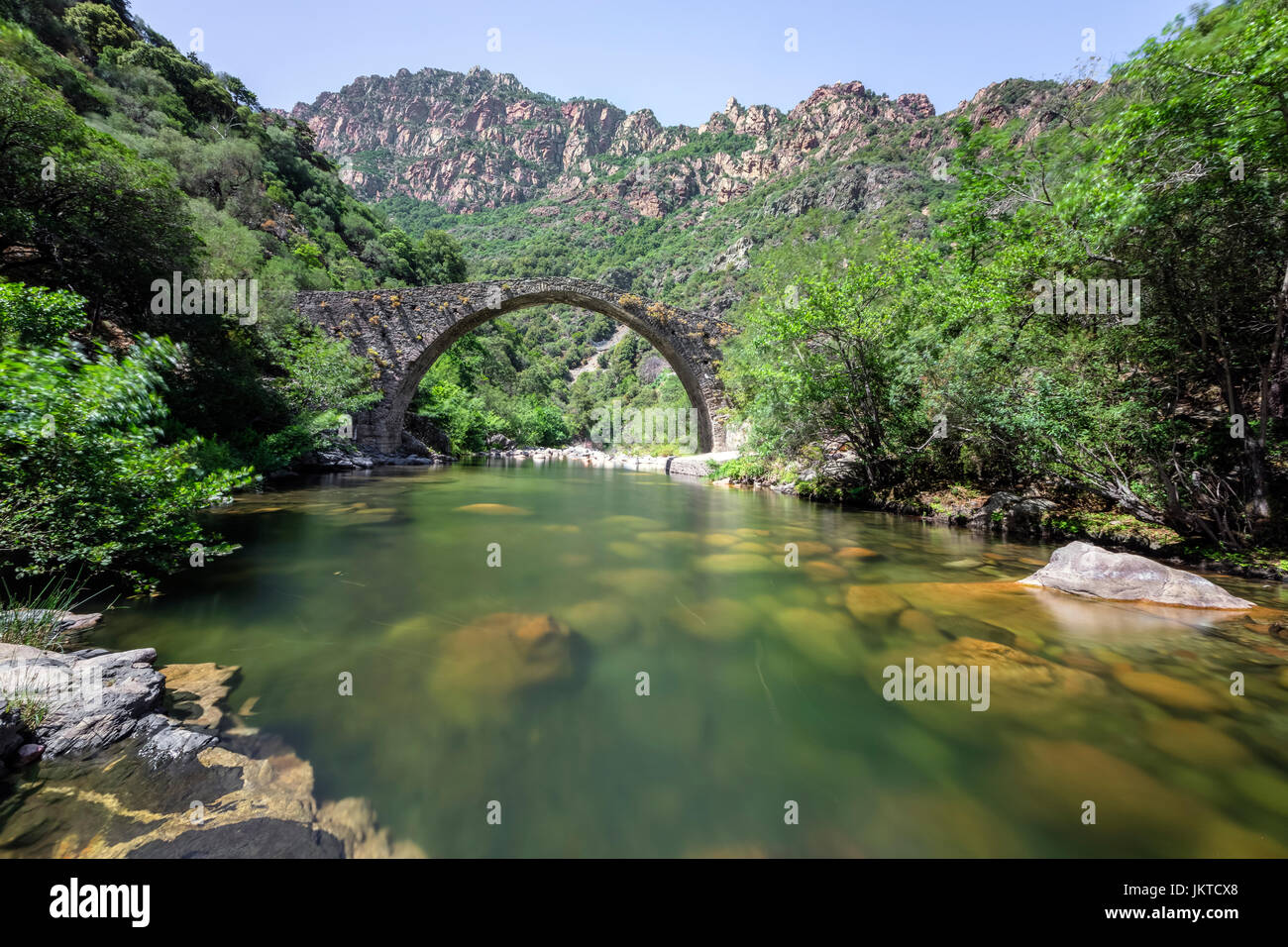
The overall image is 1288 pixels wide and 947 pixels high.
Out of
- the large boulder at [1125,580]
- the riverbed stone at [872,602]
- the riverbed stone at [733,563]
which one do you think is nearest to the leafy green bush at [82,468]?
the riverbed stone at [733,563]

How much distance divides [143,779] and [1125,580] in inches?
276

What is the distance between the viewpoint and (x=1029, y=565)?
18.1 ft

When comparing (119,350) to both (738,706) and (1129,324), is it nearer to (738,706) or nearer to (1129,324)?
(738,706)

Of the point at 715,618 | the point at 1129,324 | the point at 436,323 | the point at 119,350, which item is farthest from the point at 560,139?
the point at 715,618

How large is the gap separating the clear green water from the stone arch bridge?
47.2 ft

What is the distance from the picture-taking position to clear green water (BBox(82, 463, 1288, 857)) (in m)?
1.81

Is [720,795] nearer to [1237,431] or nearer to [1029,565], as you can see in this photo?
[1029,565]

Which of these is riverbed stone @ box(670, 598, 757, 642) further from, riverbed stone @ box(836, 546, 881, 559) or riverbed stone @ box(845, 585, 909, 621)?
riverbed stone @ box(836, 546, 881, 559)

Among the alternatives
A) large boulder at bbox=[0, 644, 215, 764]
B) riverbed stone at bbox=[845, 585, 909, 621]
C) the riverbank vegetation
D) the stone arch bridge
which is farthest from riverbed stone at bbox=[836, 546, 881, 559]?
the stone arch bridge

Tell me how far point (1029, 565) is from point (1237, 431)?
2.48 m

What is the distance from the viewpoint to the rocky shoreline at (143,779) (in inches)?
61.3

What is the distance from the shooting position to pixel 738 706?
2.67 metres

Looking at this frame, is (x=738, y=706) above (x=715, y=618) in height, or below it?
below

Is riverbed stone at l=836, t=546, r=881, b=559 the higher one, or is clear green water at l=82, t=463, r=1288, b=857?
riverbed stone at l=836, t=546, r=881, b=559
